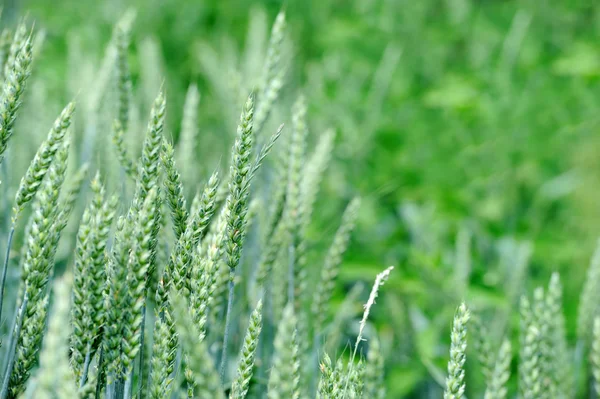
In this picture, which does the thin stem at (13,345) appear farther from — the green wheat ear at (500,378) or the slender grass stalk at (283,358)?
the green wheat ear at (500,378)

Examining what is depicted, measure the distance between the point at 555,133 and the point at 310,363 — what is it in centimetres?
132

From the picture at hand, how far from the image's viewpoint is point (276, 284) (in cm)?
117

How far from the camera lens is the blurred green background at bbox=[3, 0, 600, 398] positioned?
168 centimetres

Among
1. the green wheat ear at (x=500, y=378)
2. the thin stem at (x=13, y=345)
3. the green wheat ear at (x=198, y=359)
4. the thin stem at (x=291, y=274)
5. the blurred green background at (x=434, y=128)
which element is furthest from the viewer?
the blurred green background at (x=434, y=128)

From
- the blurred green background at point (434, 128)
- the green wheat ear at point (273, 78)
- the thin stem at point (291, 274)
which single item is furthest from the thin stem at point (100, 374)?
the blurred green background at point (434, 128)

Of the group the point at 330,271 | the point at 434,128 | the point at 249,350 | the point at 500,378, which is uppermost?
the point at 249,350

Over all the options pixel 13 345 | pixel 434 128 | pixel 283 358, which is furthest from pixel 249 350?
pixel 434 128

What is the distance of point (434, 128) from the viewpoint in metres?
2.28

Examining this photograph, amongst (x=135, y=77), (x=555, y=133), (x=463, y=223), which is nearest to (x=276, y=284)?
(x=463, y=223)

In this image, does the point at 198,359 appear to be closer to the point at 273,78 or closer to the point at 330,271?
the point at 330,271

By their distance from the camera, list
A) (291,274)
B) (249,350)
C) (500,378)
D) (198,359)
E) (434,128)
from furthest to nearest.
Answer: (434,128) < (291,274) < (500,378) < (249,350) < (198,359)

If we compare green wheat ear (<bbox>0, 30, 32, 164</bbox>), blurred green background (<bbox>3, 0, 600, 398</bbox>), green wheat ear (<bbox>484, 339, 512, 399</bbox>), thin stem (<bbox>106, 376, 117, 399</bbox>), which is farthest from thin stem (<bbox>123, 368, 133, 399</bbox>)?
blurred green background (<bbox>3, 0, 600, 398</bbox>)

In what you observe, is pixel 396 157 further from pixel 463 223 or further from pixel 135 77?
pixel 135 77

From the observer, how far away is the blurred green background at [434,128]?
1.68 meters
